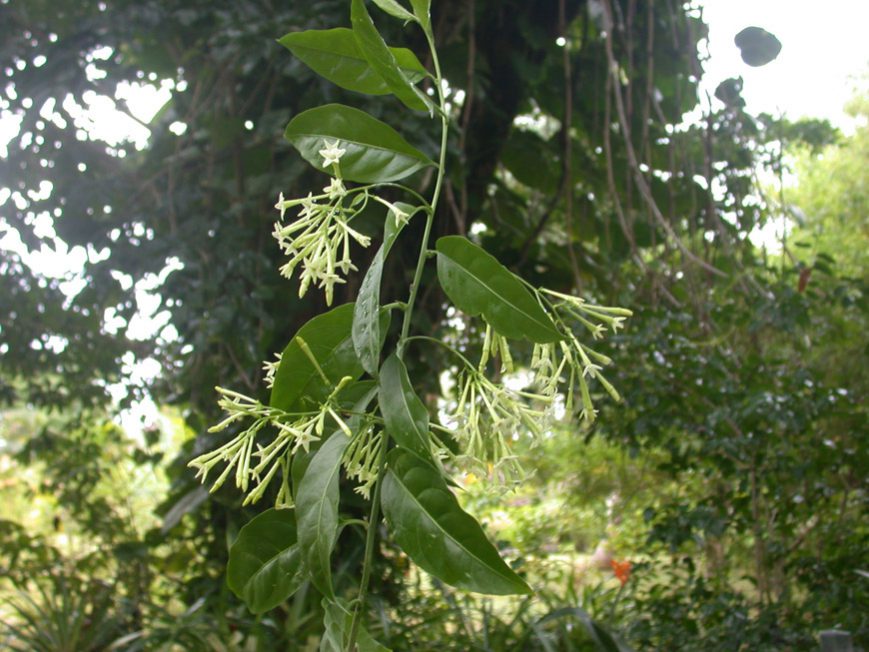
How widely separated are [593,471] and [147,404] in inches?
78.0

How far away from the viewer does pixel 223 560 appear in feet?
7.88

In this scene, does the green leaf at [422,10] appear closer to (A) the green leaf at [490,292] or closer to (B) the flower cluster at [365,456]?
(A) the green leaf at [490,292]

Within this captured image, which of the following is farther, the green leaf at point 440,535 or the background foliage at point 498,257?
the background foliage at point 498,257

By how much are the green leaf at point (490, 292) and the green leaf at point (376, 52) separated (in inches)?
4.0

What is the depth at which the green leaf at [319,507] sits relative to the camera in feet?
1.56

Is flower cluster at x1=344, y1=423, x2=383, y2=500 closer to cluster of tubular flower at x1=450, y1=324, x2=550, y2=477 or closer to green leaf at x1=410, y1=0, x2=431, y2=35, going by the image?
cluster of tubular flower at x1=450, y1=324, x2=550, y2=477

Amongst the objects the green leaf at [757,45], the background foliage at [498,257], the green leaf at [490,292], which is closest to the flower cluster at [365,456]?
the green leaf at [490,292]

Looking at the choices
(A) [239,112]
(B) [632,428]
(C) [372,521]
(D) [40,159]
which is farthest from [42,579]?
(C) [372,521]

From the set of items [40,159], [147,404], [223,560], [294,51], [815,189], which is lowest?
[294,51]

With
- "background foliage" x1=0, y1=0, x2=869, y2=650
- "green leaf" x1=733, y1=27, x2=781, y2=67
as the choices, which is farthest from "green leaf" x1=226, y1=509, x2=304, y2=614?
"green leaf" x1=733, y1=27, x2=781, y2=67

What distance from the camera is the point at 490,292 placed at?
0.50 meters

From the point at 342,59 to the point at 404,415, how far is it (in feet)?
0.90

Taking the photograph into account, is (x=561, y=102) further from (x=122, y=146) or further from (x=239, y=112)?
(x=122, y=146)

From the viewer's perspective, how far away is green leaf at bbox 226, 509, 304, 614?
1.74 ft
